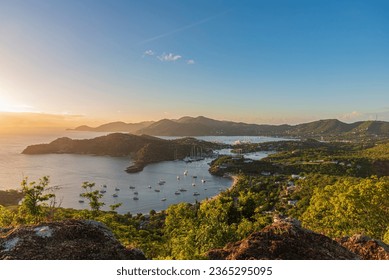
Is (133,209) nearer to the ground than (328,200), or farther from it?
nearer to the ground

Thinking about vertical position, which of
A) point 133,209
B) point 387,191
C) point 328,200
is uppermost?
point 387,191

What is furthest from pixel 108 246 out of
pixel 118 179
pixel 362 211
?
pixel 118 179

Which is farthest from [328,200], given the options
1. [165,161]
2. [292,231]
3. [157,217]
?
[165,161]

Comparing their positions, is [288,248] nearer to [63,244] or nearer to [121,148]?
[63,244]

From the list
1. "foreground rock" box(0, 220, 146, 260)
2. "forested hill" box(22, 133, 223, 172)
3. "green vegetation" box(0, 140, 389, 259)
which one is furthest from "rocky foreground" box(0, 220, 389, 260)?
"forested hill" box(22, 133, 223, 172)

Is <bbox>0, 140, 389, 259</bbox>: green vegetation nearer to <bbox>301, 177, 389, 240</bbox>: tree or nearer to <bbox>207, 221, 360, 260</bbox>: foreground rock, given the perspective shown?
<bbox>301, 177, 389, 240</bbox>: tree

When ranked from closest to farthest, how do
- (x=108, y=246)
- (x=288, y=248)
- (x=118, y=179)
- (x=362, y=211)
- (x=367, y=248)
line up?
(x=288, y=248)
(x=108, y=246)
(x=367, y=248)
(x=362, y=211)
(x=118, y=179)
